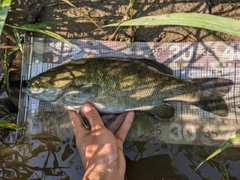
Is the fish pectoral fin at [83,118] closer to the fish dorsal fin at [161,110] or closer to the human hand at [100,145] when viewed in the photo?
the human hand at [100,145]

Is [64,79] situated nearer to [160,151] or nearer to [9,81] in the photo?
[9,81]

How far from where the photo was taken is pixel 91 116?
8.75 ft

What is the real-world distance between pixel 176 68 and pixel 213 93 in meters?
0.44

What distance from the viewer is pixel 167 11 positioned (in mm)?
2998

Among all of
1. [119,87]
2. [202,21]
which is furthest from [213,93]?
[202,21]

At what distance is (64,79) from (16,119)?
747 millimetres

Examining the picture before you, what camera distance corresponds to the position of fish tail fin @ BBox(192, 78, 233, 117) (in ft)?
8.79

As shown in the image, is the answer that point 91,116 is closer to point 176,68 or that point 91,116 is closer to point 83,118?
point 83,118

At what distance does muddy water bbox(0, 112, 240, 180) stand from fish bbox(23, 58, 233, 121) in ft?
1.09

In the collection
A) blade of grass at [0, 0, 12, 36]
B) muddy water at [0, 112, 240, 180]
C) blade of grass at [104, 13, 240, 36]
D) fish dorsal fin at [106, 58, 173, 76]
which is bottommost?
muddy water at [0, 112, 240, 180]

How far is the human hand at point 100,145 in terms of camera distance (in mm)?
2549

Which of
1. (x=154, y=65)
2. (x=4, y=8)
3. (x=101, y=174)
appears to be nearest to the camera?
(x=4, y=8)

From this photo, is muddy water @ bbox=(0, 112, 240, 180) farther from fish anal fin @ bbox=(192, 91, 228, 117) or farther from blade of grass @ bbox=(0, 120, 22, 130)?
fish anal fin @ bbox=(192, 91, 228, 117)

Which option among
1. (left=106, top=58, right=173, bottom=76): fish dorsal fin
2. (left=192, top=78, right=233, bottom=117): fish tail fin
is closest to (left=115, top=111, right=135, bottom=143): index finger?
(left=106, top=58, right=173, bottom=76): fish dorsal fin
